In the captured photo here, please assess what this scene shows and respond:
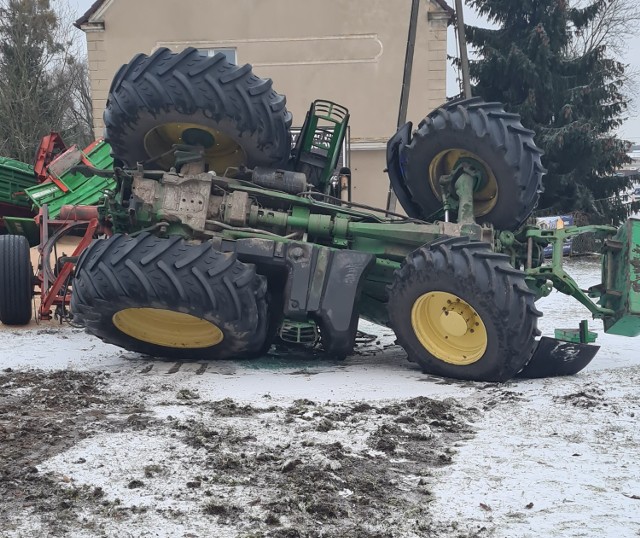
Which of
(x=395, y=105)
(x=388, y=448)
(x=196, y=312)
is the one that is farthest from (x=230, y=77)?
(x=395, y=105)

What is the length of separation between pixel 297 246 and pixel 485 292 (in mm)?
1579

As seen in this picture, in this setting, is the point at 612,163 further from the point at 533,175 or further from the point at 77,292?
the point at 77,292

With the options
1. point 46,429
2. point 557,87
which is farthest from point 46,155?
point 557,87

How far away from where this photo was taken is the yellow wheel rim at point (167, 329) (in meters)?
7.22

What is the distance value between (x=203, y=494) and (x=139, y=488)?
0.30 metres

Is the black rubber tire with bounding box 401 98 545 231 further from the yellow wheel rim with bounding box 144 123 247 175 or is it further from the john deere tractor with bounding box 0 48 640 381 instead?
the yellow wheel rim with bounding box 144 123 247 175

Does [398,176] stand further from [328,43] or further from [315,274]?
[328,43]

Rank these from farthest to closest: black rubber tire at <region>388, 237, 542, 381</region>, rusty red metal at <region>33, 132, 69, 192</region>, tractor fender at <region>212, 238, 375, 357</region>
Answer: rusty red metal at <region>33, 132, 69, 192</region>
tractor fender at <region>212, 238, 375, 357</region>
black rubber tire at <region>388, 237, 542, 381</region>

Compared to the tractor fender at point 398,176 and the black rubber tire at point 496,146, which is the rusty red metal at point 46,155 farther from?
the black rubber tire at point 496,146

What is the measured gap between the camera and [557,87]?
22.8 metres

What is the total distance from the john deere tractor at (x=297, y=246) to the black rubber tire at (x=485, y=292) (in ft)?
0.04

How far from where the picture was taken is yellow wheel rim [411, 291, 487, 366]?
266 inches

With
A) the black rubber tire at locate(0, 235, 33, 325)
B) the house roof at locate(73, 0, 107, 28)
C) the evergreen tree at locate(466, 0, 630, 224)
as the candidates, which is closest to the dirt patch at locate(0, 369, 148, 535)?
the black rubber tire at locate(0, 235, 33, 325)

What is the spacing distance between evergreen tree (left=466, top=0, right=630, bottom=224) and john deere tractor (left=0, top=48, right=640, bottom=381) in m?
15.1
